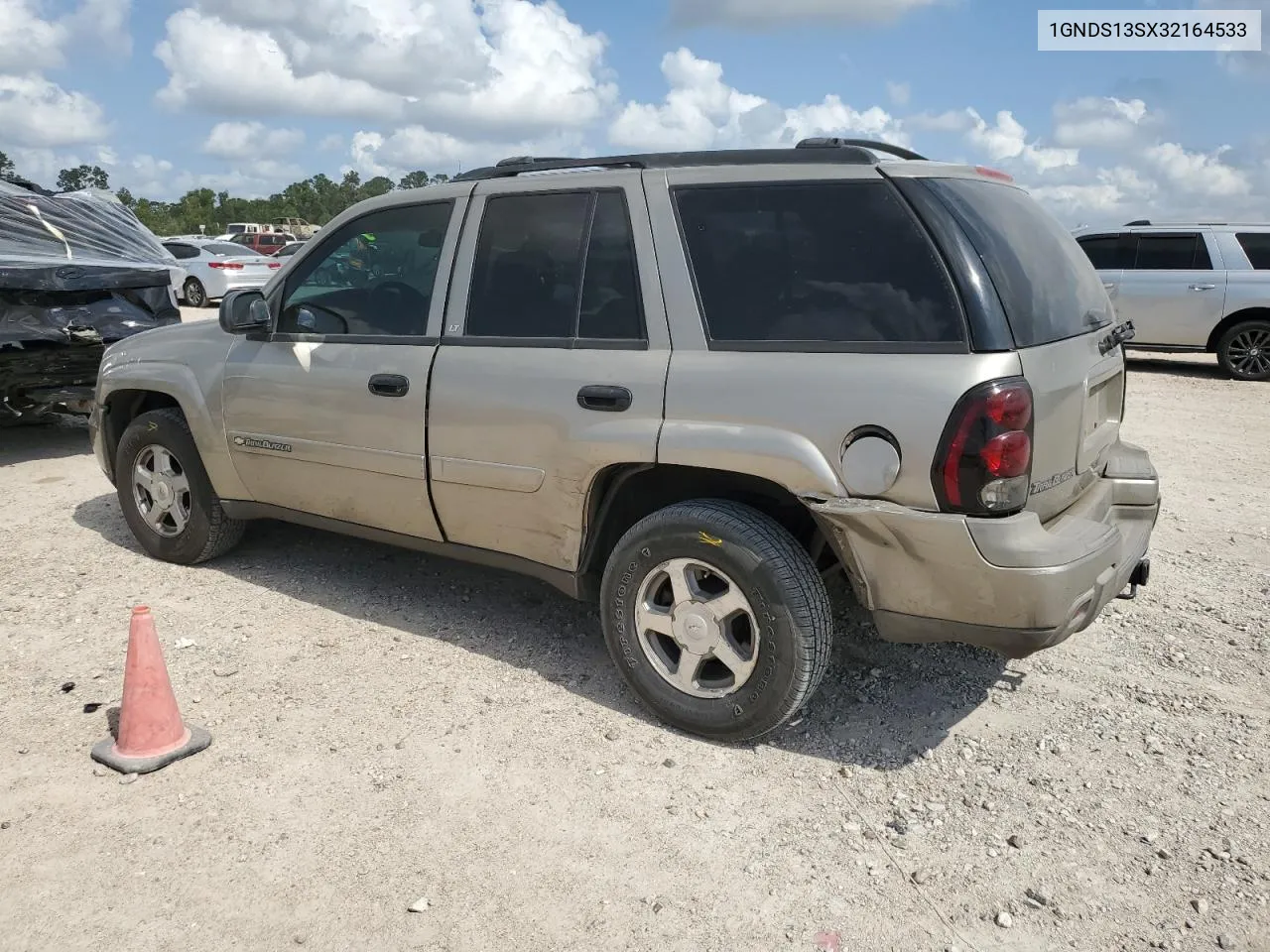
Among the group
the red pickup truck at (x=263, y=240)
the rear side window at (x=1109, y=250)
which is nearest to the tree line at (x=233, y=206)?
the red pickup truck at (x=263, y=240)

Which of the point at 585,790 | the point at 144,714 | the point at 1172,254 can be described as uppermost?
the point at 1172,254

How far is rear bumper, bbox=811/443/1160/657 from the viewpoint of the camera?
2842mm

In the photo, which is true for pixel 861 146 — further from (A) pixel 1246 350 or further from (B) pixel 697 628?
(A) pixel 1246 350

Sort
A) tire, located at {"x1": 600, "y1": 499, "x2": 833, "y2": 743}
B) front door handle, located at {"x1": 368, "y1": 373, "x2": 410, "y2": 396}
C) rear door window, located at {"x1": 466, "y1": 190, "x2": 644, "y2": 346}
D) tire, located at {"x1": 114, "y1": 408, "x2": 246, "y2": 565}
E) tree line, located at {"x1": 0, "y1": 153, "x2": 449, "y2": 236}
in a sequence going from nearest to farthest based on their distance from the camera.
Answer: tire, located at {"x1": 600, "y1": 499, "x2": 833, "y2": 743}
rear door window, located at {"x1": 466, "y1": 190, "x2": 644, "y2": 346}
front door handle, located at {"x1": 368, "y1": 373, "x2": 410, "y2": 396}
tire, located at {"x1": 114, "y1": 408, "x2": 246, "y2": 565}
tree line, located at {"x1": 0, "y1": 153, "x2": 449, "y2": 236}

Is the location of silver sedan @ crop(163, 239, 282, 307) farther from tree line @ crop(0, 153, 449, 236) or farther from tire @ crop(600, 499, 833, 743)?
tree line @ crop(0, 153, 449, 236)

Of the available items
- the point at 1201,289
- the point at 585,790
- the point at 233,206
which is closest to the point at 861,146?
the point at 585,790

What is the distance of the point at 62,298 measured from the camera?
7.13 metres

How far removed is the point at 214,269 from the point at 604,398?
1853 centimetres

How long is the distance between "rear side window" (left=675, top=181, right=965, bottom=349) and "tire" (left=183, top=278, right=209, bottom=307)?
1888 centimetres

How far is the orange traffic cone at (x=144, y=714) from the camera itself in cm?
323

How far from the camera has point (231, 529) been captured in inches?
197

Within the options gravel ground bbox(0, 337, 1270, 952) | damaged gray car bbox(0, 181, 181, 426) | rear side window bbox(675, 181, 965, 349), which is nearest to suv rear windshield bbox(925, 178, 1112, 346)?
rear side window bbox(675, 181, 965, 349)

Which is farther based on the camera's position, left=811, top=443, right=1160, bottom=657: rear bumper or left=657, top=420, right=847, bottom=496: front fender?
left=657, top=420, right=847, bottom=496: front fender

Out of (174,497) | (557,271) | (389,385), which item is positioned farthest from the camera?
(174,497)
